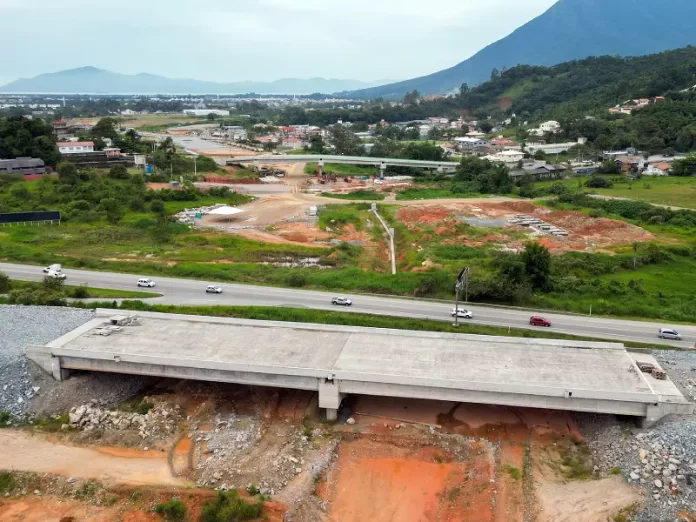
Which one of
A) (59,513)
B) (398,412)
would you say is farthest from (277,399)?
(59,513)

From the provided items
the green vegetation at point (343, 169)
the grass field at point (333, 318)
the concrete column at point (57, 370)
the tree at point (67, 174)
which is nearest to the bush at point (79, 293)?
the grass field at point (333, 318)

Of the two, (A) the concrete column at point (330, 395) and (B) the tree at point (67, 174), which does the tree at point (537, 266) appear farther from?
(B) the tree at point (67, 174)

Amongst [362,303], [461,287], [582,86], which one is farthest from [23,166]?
[582,86]

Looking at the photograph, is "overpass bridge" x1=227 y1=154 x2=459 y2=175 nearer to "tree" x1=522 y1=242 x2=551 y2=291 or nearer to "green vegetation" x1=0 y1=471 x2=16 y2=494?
"tree" x1=522 y1=242 x2=551 y2=291

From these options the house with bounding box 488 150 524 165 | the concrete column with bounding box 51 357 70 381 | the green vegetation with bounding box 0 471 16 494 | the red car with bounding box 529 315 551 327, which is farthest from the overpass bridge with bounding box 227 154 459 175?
the green vegetation with bounding box 0 471 16 494

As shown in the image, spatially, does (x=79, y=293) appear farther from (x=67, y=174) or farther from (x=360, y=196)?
(x=360, y=196)
